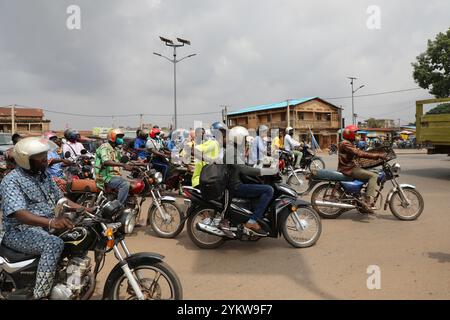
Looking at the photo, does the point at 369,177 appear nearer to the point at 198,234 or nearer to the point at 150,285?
the point at 198,234

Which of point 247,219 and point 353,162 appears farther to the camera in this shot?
point 353,162

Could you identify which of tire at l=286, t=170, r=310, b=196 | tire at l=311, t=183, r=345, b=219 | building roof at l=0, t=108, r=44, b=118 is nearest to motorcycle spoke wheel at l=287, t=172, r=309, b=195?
tire at l=286, t=170, r=310, b=196

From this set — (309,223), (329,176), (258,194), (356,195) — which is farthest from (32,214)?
(356,195)

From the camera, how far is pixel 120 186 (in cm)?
544

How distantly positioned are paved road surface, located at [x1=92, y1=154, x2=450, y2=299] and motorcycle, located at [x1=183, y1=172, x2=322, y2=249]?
0.18 metres

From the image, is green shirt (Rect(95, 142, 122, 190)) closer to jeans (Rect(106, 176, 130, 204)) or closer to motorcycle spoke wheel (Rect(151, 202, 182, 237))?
jeans (Rect(106, 176, 130, 204))

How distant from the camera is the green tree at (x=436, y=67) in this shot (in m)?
26.1

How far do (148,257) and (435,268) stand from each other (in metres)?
3.18

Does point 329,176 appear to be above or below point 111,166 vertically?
below

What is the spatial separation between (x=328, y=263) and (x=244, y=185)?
1405mm

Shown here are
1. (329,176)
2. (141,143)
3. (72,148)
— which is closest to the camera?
(329,176)

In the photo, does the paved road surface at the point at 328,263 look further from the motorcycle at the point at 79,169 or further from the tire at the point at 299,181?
the tire at the point at 299,181

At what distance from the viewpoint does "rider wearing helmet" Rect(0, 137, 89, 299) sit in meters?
2.74

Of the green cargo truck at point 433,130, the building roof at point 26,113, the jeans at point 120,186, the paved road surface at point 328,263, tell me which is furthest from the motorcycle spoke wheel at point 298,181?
the building roof at point 26,113
